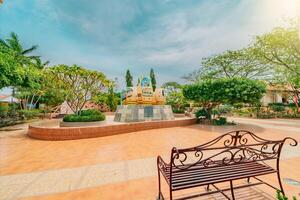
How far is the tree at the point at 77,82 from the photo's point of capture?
1166 centimetres

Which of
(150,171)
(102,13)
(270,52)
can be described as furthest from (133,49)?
(150,171)

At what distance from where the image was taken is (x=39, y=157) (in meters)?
5.78

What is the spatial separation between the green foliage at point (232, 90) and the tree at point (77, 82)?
7.79 m

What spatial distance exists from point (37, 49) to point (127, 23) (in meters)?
20.5

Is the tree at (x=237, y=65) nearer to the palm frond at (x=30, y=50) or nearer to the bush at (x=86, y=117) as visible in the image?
the bush at (x=86, y=117)

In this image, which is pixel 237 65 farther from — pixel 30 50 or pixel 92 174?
pixel 30 50

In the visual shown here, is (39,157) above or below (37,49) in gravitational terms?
below

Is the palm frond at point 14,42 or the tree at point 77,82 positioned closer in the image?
the tree at point 77,82

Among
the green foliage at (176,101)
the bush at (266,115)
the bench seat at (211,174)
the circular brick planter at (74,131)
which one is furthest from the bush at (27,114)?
the bush at (266,115)

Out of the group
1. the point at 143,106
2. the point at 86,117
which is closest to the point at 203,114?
the point at 143,106

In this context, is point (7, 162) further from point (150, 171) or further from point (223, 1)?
point (223, 1)

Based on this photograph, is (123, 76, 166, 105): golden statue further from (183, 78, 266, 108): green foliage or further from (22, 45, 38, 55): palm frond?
(22, 45, 38, 55): palm frond

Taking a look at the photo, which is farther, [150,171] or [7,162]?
[7,162]

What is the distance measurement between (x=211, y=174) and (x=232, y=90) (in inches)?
417
